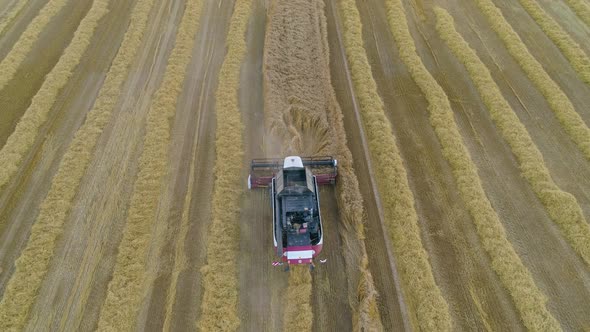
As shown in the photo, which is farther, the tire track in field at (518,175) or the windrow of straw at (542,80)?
the windrow of straw at (542,80)

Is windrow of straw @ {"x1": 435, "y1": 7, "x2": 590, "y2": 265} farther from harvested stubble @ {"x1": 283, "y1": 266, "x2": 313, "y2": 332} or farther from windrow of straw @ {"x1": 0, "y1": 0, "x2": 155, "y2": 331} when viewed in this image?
windrow of straw @ {"x1": 0, "y1": 0, "x2": 155, "y2": 331}

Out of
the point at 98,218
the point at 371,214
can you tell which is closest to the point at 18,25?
the point at 98,218

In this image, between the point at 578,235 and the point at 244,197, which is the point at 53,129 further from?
the point at 578,235

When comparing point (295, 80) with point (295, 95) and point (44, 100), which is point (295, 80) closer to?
point (295, 95)

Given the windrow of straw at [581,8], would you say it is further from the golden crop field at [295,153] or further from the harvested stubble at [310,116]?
the harvested stubble at [310,116]

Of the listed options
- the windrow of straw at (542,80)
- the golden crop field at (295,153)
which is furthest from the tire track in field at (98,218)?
the windrow of straw at (542,80)

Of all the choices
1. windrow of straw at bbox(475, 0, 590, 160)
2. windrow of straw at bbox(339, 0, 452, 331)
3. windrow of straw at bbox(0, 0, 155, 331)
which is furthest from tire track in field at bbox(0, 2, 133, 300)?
windrow of straw at bbox(475, 0, 590, 160)
